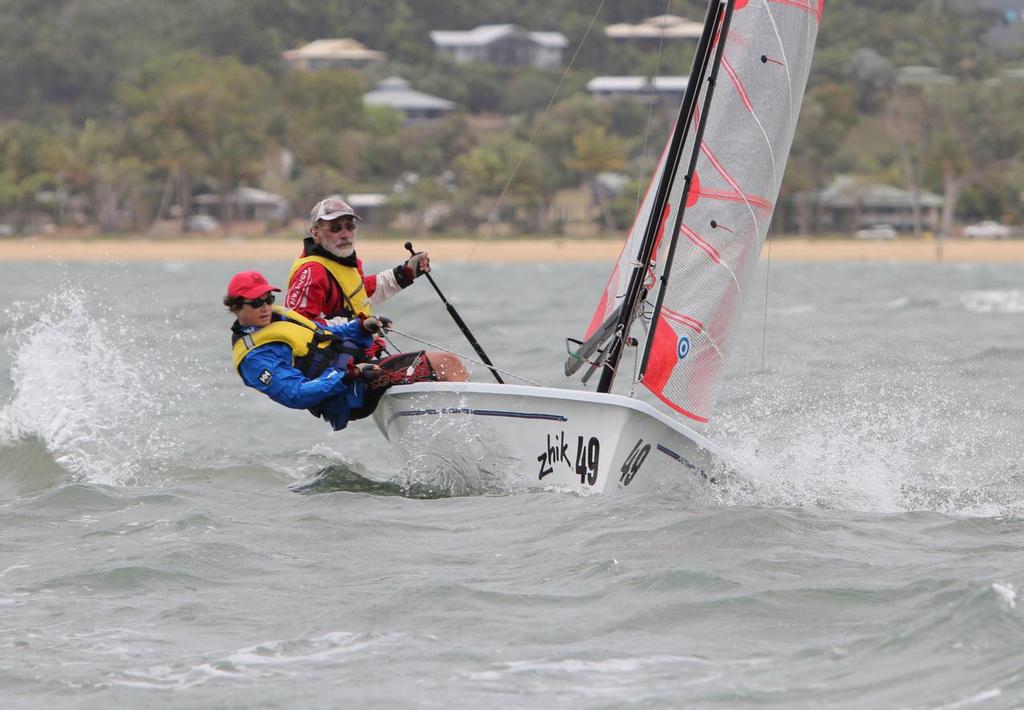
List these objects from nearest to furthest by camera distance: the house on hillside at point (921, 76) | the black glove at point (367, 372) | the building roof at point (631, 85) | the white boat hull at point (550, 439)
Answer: the white boat hull at point (550, 439)
the black glove at point (367, 372)
the house on hillside at point (921, 76)
the building roof at point (631, 85)

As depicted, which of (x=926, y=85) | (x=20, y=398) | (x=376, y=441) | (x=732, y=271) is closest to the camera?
(x=732, y=271)

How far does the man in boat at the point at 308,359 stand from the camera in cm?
711

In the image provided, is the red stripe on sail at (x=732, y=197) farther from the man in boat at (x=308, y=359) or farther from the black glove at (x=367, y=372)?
the black glove at (x=367, y=372)

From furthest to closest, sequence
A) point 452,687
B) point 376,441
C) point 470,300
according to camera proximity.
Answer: point 470,300 → point 376,441 → point 452,687

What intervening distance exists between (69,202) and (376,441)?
56284 mm

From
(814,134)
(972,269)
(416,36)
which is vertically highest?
(416,36)

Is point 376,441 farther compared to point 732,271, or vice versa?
point 376,441

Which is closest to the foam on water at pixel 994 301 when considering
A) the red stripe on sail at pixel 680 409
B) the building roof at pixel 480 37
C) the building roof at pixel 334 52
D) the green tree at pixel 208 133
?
the red stripe on sail at pixel 680 409

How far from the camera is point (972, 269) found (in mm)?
46594

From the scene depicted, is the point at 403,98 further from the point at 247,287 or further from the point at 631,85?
the point at 247,287

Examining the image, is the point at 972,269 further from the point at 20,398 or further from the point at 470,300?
the point at 20,398

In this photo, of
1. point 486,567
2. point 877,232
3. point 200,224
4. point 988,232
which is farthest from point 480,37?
point 486,567

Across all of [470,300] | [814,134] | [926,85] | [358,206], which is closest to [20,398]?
[470,300]

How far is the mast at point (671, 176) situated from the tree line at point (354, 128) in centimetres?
4800
